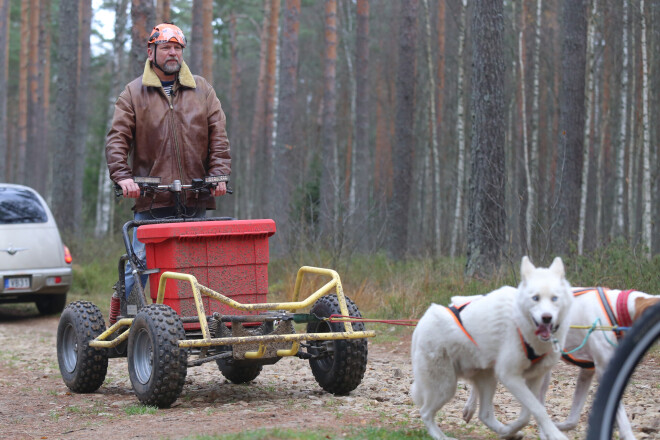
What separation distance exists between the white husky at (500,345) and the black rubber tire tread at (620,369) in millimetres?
995

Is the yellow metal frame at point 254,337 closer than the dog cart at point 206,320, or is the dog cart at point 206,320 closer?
the yellow metal frame at point 254,337

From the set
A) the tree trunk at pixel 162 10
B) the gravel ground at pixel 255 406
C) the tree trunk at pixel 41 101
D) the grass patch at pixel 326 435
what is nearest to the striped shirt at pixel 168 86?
the gravel ground at pixel 255 406

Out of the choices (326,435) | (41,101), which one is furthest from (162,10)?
(326,435)

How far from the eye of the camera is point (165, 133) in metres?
6.69

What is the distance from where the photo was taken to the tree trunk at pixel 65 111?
77.1ft

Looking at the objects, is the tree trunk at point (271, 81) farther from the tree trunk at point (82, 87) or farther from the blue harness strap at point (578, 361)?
the blue harness strap at point (578, 361)

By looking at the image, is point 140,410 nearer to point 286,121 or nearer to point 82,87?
point 286,121

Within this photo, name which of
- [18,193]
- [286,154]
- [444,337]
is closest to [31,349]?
[18,193]

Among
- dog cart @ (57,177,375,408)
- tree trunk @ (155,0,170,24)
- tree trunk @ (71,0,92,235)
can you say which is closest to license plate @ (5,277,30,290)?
dog cart @ (57,177,375,408)

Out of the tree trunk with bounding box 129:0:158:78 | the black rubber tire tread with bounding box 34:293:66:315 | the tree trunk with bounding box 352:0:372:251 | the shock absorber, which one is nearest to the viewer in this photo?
the shock absorber

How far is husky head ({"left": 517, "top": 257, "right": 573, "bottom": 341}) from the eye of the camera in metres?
4.07

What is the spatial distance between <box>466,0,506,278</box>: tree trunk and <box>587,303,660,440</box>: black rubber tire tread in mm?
9334

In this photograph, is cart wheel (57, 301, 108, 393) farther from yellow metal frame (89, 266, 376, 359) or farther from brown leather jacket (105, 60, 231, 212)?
brown leather jacket (105, 60, 231, 212)

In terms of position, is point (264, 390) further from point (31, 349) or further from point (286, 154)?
point (286, 154)
